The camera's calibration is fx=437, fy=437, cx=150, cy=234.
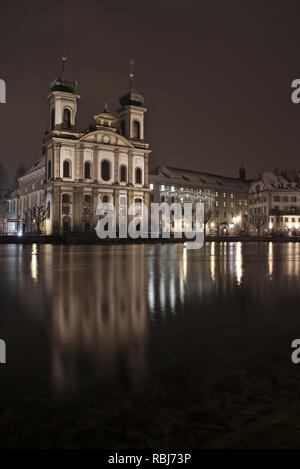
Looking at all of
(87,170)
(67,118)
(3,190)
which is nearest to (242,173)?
(87,170)

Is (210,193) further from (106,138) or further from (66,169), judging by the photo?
(66,169)

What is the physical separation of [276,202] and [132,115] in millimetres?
Result: 44556

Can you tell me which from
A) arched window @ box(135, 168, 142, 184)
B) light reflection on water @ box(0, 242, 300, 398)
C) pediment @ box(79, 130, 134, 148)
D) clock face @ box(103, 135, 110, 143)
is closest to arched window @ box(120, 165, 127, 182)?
arched window @ box(135, 168, 142, 184)

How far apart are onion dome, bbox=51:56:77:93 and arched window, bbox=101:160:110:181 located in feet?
52.8

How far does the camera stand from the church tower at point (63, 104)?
83.7m

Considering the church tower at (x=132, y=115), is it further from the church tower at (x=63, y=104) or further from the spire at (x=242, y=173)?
the spire at (x=242, y=173)

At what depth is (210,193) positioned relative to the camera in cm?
11356

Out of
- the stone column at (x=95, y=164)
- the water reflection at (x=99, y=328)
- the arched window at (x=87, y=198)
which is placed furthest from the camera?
the stone column at (x=95, y=164)

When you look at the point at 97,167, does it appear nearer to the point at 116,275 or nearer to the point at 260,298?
the point at 116,275

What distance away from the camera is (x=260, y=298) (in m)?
10.2

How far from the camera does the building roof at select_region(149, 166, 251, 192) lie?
106 meters

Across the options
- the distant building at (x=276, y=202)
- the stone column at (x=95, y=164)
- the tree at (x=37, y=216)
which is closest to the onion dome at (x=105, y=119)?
the stone column at (x=95, y=164)

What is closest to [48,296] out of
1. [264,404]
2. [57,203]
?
[264,404]

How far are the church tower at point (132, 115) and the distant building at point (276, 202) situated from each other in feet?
126
